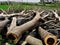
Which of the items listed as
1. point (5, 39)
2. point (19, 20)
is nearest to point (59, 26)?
point (19, 20)

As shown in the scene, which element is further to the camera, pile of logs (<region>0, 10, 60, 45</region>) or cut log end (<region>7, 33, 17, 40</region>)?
cut log end (<region>7, 33, 17, 40</region>)

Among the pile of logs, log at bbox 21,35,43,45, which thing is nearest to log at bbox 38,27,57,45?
the pile of logs

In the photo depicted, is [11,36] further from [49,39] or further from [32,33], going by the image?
[49,39]

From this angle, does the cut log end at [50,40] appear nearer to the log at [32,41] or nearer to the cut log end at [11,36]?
the log at [32,41]

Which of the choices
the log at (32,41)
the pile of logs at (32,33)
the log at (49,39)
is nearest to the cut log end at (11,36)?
the pile of logs at (32,33)

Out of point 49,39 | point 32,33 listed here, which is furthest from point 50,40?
point 32,33

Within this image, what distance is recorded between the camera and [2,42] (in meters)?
3.87

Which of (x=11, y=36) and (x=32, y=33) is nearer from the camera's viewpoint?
(x=11, y=36)

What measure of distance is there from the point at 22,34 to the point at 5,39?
381 millimetres

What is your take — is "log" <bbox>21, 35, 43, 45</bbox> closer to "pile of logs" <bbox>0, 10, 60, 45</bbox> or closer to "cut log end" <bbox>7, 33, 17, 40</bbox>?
"pile of logs" <bbox>0, 10, 60, 45</bbox>

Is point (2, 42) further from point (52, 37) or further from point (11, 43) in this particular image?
point (52, 37)

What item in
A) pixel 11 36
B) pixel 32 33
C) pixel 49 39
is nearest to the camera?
pixel 49 39

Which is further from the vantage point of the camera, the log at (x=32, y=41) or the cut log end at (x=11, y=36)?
the cut log end at (x=11, y=36)

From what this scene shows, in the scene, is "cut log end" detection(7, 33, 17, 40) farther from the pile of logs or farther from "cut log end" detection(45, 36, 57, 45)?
"cut log end" detection(45, 36, 57, 45)
